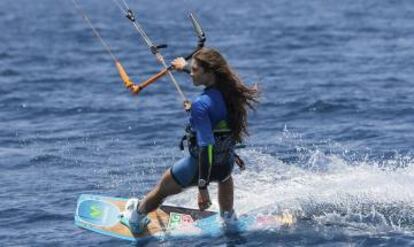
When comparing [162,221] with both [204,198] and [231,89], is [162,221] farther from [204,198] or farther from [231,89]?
[231,89]

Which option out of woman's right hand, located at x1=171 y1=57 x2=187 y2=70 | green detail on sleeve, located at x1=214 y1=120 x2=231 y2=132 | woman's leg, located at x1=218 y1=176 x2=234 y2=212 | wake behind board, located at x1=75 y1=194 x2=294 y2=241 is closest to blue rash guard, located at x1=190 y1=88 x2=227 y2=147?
green detail on sleeve, located at x1=214 y1=120 x2=231 y2=132

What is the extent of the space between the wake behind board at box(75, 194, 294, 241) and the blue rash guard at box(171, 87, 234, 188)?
77 centimetres

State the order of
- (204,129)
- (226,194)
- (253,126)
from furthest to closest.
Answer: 1. (253,126)
2. (226,194)
3. (204,129)

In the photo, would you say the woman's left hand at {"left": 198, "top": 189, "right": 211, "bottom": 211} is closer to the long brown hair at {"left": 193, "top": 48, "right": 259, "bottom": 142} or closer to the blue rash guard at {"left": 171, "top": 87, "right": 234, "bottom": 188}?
the blue rash guard at {"left": 171, "top": 87, "right": 234, "bottom": 188}

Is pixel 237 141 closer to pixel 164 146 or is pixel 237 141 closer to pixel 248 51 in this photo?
pixel 164 146

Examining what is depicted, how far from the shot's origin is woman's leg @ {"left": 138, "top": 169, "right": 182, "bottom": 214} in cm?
1052

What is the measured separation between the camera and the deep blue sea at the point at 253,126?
11320 mm

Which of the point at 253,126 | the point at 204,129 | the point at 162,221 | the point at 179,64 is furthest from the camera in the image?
the point at 253,126

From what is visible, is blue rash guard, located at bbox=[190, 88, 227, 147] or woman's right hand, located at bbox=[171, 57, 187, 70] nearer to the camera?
blue rash guard, located at bbox=[190, 88, 227, 147]

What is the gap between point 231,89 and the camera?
33.4 feet

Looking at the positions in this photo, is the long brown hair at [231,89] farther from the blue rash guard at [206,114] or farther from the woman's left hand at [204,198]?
the woman's left hand at [204,198]

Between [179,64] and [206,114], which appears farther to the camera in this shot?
[179,64]

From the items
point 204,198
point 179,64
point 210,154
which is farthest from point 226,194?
point 179,64

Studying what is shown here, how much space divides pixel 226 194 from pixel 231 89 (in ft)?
4.16
